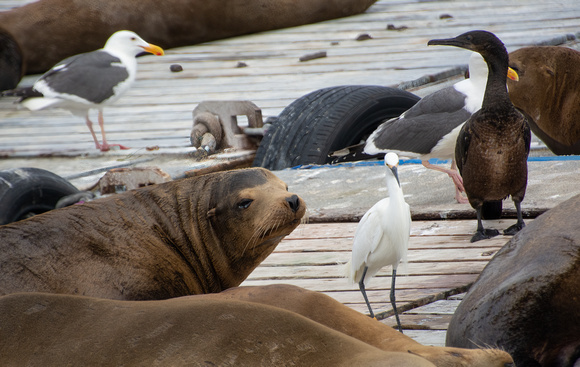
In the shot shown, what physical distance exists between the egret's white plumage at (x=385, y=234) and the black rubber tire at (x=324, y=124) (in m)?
3.79

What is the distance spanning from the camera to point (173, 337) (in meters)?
1.76

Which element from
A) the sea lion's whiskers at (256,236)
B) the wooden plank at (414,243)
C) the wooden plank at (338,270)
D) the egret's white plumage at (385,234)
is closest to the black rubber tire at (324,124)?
the wooden plank at (414,243)

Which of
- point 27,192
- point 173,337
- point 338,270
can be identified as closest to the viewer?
point 173,337

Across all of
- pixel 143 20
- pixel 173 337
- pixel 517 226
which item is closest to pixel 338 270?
pixel 517 226

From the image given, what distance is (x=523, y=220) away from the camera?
4.27 metres

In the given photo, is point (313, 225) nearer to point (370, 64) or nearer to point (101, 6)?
point (370, 64)

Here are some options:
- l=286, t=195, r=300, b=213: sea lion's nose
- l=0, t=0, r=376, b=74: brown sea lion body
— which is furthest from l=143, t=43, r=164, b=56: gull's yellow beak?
l=286, t=195, r=300, b=213: sea lion's nose

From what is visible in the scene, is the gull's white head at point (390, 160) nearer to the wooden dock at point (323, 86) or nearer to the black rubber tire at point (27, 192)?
the wooden dock at point (323, 86)

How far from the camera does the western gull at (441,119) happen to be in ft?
18.1

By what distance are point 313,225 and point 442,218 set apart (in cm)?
73

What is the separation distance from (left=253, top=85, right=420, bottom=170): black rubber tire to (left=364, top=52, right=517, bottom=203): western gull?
3.85 feet

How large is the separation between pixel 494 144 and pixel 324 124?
10.6 ft

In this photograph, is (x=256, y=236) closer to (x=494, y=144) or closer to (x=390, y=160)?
(x=390, y=160)

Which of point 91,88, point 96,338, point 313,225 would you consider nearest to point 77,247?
point 96,338
